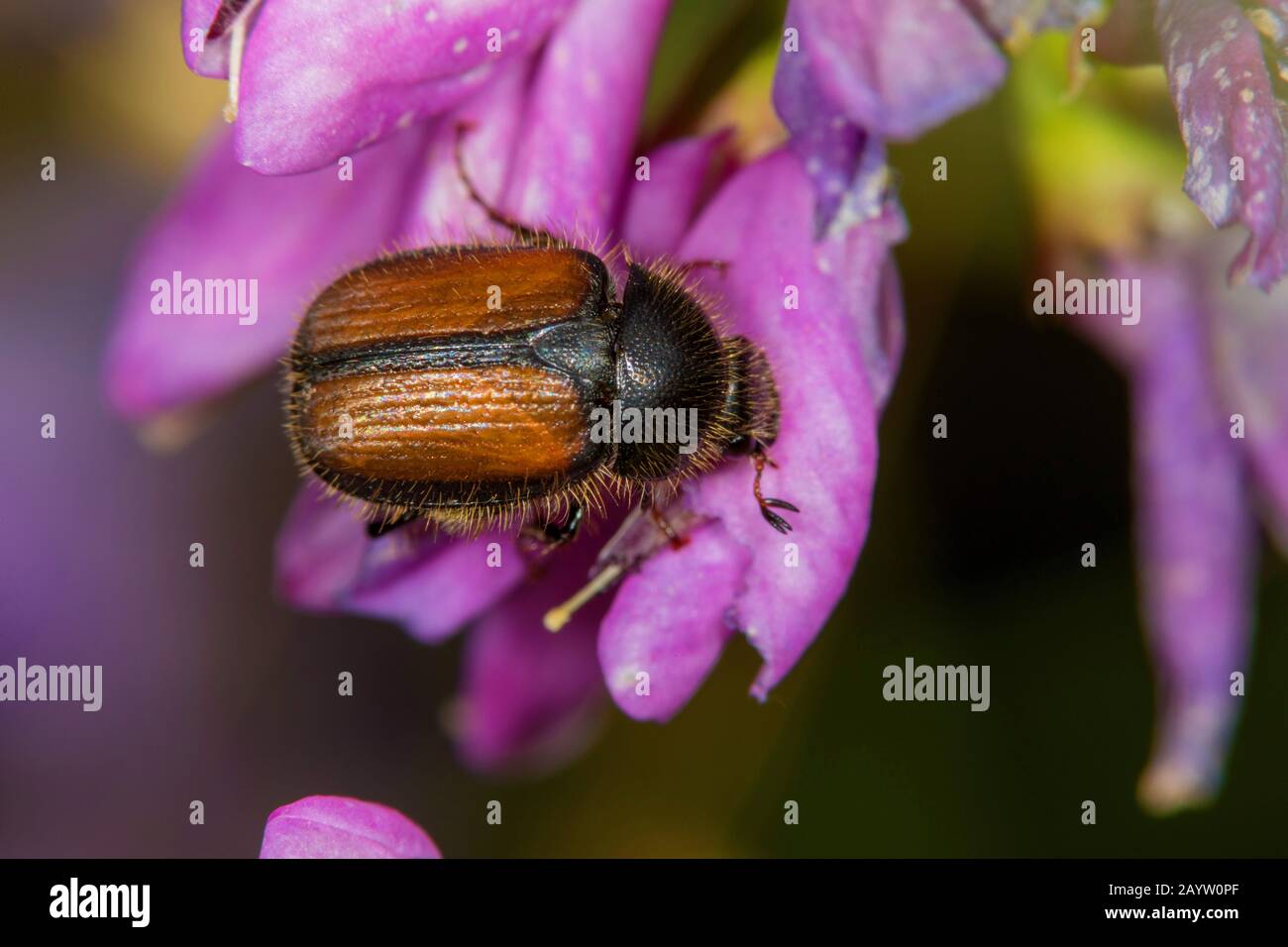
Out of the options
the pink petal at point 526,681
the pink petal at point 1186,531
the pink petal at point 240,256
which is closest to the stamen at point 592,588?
the pink petal at point 526,681

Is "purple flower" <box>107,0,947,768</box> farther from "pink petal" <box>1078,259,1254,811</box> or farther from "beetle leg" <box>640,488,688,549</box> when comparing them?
"pink petal" <box>1078,259,1254,811</box>

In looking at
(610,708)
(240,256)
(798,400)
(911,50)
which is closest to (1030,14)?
(911,50)

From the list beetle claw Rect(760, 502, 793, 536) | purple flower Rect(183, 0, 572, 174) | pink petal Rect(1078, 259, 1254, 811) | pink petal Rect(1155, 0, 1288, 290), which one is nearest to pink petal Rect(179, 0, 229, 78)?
purple flower Rect(183, 0, 572, 174)

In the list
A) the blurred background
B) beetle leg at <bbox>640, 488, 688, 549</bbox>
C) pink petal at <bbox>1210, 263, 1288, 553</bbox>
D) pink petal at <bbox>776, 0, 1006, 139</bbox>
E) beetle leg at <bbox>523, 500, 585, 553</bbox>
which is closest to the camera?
pink petal at <bbox>776, 0, 1006, 139</bbox>

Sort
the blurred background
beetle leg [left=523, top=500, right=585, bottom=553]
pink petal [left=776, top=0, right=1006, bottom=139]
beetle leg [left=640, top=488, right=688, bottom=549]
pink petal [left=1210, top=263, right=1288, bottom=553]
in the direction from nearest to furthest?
pink petal [left=776, top=0, right=1006, bottom=139] → beetle leg [left=640, top=488, right=688, bottom=549] → beetle leg [left=523, top=500, right=585, bottom=553] → pink petal [left=1210, top=263, right=1288, bottom=553] → the blurred background

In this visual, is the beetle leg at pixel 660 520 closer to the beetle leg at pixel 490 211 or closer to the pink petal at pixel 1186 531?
the beetle leg at pixel 490 211

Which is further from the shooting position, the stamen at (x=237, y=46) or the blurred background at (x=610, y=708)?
the blurred background at (x=610, y=708)

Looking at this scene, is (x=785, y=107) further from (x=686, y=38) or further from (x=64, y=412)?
(x=64, y=412)
